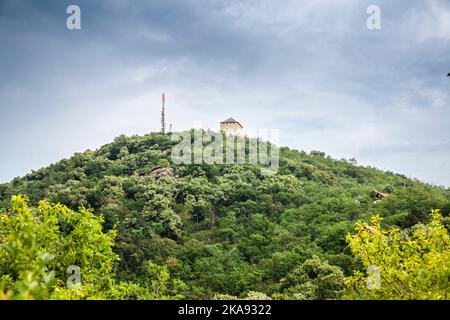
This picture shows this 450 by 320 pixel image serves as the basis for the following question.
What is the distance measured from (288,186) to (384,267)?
54429mm

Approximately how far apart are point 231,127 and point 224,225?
4748cm

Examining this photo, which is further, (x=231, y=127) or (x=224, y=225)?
(x=231, y=127)

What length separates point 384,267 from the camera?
1033 cm

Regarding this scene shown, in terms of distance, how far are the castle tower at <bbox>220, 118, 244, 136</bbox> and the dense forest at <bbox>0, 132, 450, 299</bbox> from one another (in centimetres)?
1702

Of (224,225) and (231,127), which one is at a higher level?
(231,127)

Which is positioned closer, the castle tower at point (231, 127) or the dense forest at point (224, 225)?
the dense forest at point (224, 225)

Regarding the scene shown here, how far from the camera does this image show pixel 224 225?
53594 millimetres

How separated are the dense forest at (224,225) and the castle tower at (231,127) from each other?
55.9 ft

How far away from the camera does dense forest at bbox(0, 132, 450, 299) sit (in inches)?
456

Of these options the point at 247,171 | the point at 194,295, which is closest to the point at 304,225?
the point at 194,295

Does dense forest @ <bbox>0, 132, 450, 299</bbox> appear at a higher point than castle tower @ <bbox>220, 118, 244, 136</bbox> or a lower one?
lower

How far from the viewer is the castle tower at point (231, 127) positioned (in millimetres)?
97875

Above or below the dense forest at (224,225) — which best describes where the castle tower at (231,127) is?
above
